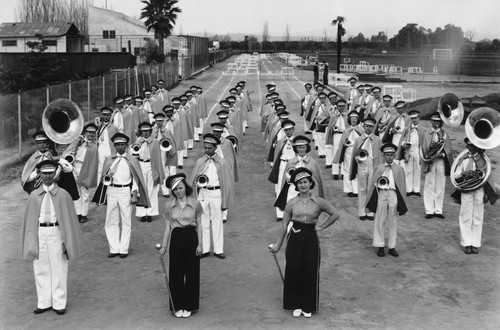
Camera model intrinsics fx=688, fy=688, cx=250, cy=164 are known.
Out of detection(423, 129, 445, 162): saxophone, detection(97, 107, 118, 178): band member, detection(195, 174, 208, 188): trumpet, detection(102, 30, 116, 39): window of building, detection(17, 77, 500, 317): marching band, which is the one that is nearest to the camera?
detection(195, 174, 208, 188): trumpet

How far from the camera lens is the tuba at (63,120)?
1228 cm

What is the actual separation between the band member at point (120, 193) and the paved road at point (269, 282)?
354 mm

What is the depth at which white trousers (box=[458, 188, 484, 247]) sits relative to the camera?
463 inches

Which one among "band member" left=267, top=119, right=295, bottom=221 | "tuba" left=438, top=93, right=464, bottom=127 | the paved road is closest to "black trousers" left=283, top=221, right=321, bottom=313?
the paved road

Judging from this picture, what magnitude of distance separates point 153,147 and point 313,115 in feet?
27.0

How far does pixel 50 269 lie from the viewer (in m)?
8.91

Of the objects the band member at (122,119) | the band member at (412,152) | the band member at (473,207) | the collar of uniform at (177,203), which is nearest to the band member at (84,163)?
the band member at (122,119)

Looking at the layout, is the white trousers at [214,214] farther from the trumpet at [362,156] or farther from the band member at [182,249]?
the trumpet at [362,156]

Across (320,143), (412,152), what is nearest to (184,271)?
(412,152)

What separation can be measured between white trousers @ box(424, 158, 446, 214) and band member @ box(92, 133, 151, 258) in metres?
5.98

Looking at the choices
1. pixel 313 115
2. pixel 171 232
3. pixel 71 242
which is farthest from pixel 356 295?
pixel 313 115

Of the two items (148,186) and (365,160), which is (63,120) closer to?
(148,186)

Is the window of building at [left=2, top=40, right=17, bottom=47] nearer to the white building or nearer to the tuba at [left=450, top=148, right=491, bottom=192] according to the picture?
the white building

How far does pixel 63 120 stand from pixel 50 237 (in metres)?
4.18
